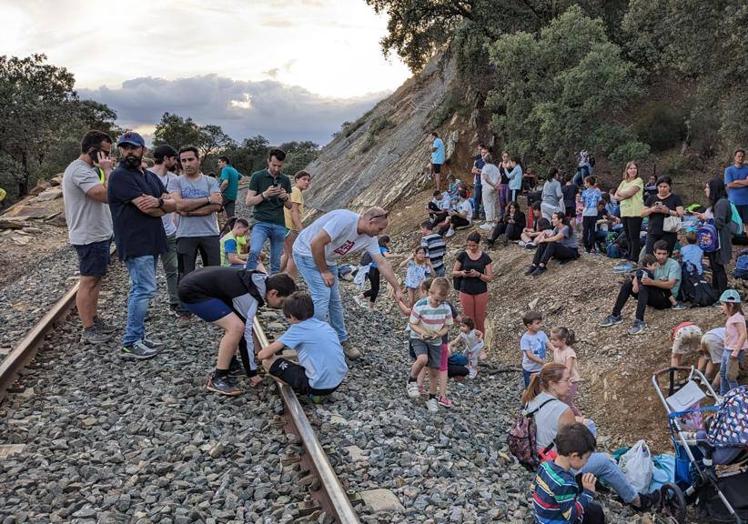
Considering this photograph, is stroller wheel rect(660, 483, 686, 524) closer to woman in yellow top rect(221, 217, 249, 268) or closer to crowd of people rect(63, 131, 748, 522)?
crowd of people rect(63, 131, 748, 522)

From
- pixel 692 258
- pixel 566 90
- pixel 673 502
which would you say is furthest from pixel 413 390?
pixel 566 90

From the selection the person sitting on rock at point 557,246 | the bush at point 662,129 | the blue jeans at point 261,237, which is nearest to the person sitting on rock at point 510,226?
the person sitting on rock at point 557,246

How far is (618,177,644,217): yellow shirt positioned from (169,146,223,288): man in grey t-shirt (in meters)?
7.20

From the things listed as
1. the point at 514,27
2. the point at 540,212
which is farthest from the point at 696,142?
the point at 540,212

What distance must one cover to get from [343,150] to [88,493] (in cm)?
3187

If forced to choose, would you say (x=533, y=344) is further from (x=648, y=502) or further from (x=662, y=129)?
(x=662, y=129)

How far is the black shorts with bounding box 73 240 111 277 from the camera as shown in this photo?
255 inches

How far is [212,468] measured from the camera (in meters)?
4.42

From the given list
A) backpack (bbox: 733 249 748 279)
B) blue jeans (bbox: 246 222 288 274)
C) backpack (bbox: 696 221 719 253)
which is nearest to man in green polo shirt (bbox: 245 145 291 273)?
blue jeans (bbox: 246 222 288 274)

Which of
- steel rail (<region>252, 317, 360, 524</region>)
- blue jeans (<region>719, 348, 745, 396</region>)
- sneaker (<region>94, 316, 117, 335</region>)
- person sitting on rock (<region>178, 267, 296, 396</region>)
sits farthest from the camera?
blue jeans (<region>719, 348, 745, 396</region>)

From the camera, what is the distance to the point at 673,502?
5.34 meters

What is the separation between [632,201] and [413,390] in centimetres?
643

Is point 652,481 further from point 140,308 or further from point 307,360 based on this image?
point 140,308

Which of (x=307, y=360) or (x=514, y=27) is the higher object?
(x=514, y=27)
